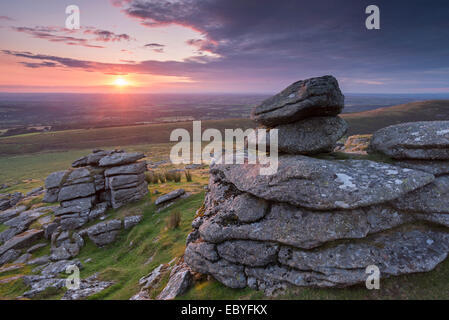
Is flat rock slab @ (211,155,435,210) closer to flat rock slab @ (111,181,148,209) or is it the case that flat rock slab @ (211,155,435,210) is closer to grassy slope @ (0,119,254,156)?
flat rock slab @ (111,181,148,209)

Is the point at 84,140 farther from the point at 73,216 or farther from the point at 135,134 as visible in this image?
the point at 73,216

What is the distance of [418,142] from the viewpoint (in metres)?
12.0

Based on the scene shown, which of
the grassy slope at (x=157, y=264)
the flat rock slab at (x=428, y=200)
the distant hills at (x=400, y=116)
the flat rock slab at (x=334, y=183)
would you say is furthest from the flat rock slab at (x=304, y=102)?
the distant hills at (x=400, y=116)

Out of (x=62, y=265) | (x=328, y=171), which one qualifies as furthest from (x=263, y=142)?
(x=62, y=265)

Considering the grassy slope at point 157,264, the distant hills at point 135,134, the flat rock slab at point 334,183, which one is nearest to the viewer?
Answer: the grassy slope at point 157,264

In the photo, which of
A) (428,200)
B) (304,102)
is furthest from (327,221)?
(304,102)

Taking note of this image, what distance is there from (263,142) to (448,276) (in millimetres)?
10992

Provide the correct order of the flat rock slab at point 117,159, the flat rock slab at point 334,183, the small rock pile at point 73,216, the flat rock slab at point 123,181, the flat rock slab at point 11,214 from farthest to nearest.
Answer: the flat rock slab at point 11,214 < the flat rock slab at point 117,159 < the flat rock slab at point 123,181 < the small rock pile at point 73,216 < the flat rock slab at point 334,183

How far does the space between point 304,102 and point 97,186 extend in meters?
26.8

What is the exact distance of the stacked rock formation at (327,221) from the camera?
10.3m

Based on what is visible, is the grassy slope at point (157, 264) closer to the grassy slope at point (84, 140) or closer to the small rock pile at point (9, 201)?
the small rock pile at point (9, 201)

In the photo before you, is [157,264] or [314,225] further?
[157,264]

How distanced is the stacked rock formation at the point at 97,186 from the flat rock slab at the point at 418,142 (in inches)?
1041
